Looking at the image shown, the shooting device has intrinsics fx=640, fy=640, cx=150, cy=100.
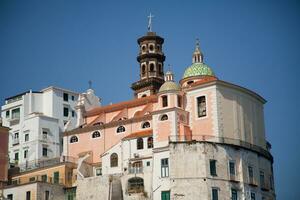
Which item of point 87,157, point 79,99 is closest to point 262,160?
point 87,157

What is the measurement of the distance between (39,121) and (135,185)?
23.6 m

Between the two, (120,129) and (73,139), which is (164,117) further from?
(73,139)

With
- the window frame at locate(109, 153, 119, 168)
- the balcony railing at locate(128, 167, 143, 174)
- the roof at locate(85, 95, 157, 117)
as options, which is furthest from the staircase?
the roof at locate(85, 95, 157, 117)

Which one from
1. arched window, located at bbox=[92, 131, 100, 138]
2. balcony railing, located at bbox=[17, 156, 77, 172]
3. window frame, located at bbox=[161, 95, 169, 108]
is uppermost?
window frame, located at bbox=[161, 95, 169, 108]

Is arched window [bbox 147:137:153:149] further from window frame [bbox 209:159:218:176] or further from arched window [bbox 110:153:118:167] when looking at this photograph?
window frame [bbox 209:159:218:176]

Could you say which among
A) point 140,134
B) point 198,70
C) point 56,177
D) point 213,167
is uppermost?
point 198,70

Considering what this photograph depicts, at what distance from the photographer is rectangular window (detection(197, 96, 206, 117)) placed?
243 feet

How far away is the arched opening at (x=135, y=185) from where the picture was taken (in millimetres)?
71438

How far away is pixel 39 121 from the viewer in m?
89.8

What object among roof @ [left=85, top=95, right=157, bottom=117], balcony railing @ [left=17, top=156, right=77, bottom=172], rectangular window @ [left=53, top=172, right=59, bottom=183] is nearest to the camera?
rectangular window @ [left=53, top=172, right=59, bottom=183]

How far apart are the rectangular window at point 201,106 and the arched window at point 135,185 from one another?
10.3m

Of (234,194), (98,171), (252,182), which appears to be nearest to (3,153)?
(98,171)

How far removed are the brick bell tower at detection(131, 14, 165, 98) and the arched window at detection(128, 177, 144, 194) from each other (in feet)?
97.1

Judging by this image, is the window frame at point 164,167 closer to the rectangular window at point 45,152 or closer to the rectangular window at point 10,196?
the rectangular window at point 10,196
